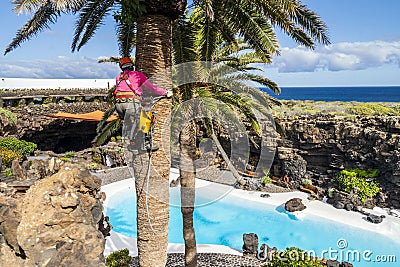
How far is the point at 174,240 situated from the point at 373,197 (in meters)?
10.6

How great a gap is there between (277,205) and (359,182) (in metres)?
4.47

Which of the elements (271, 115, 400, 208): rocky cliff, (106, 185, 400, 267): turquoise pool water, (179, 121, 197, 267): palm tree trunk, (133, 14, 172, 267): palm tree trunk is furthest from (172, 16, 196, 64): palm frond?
(271, 115, 400, 208): rocky cliff

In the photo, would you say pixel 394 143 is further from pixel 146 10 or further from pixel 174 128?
pixel 146 10

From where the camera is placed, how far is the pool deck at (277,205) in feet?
37.0

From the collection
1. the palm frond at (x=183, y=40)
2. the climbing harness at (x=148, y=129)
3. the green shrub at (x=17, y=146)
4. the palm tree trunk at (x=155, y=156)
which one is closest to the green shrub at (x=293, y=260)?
the palm tree trunk at (x=155, y=156)

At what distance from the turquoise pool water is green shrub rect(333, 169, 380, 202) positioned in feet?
10.1

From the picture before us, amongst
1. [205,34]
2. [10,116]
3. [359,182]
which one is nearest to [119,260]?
[205,34]

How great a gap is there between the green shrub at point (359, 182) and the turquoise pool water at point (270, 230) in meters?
3.09

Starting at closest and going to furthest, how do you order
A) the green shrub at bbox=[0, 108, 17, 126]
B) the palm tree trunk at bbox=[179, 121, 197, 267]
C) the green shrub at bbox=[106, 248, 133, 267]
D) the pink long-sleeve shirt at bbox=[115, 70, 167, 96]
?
the pink long-sleeve shirt at bbox=[115, 70, 167, 96] < the palm tree trunk at bbox=[179, 121, 197, 267] < the green shrub at bbox=[106, 248, 133, 267] < the green shrub at bbox=[0, 108, 17, 126]

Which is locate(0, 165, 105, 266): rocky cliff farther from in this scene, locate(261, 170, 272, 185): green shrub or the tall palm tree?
locate(261, 170, 272, 185): green shrub

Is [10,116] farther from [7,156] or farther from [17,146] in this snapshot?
[7,156]

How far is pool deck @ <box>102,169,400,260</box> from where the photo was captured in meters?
11.3

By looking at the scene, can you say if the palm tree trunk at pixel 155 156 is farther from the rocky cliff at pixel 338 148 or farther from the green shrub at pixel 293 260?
the rocky cliff at pixel 338 148

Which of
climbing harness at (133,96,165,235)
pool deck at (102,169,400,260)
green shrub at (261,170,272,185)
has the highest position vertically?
climbing harness at (133,96,165,235)
